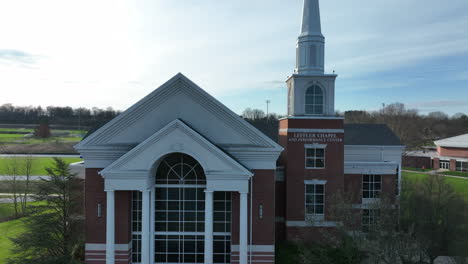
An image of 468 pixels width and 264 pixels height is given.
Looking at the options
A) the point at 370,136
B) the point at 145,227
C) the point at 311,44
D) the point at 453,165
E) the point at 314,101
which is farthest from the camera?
the point at 453,165

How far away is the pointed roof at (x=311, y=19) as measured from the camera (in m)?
19.0

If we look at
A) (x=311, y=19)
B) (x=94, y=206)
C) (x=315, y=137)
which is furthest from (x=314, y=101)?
(x=94, y=206)

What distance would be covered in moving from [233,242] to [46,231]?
9.10 m

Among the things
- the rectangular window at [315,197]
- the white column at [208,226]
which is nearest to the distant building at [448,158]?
the rectangular window at [315,197]

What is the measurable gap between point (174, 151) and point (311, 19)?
12.6m

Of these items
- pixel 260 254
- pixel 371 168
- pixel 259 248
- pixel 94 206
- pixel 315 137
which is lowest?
pixel 260 254

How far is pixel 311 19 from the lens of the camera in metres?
19.1

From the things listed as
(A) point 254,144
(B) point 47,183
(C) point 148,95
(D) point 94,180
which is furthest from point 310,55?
(B) point 47,183

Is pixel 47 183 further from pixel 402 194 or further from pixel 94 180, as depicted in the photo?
pixel 402 194

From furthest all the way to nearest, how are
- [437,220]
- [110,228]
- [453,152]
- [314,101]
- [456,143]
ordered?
[453,152] < [456,143] < [314,101] < [437,220] < [110,228]

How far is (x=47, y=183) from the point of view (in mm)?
15273

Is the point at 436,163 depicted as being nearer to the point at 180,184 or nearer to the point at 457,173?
the point at 457,173

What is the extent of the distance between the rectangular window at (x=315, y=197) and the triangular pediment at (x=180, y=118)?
545cm

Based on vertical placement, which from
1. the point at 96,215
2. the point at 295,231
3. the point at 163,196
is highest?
the point at 163,196
